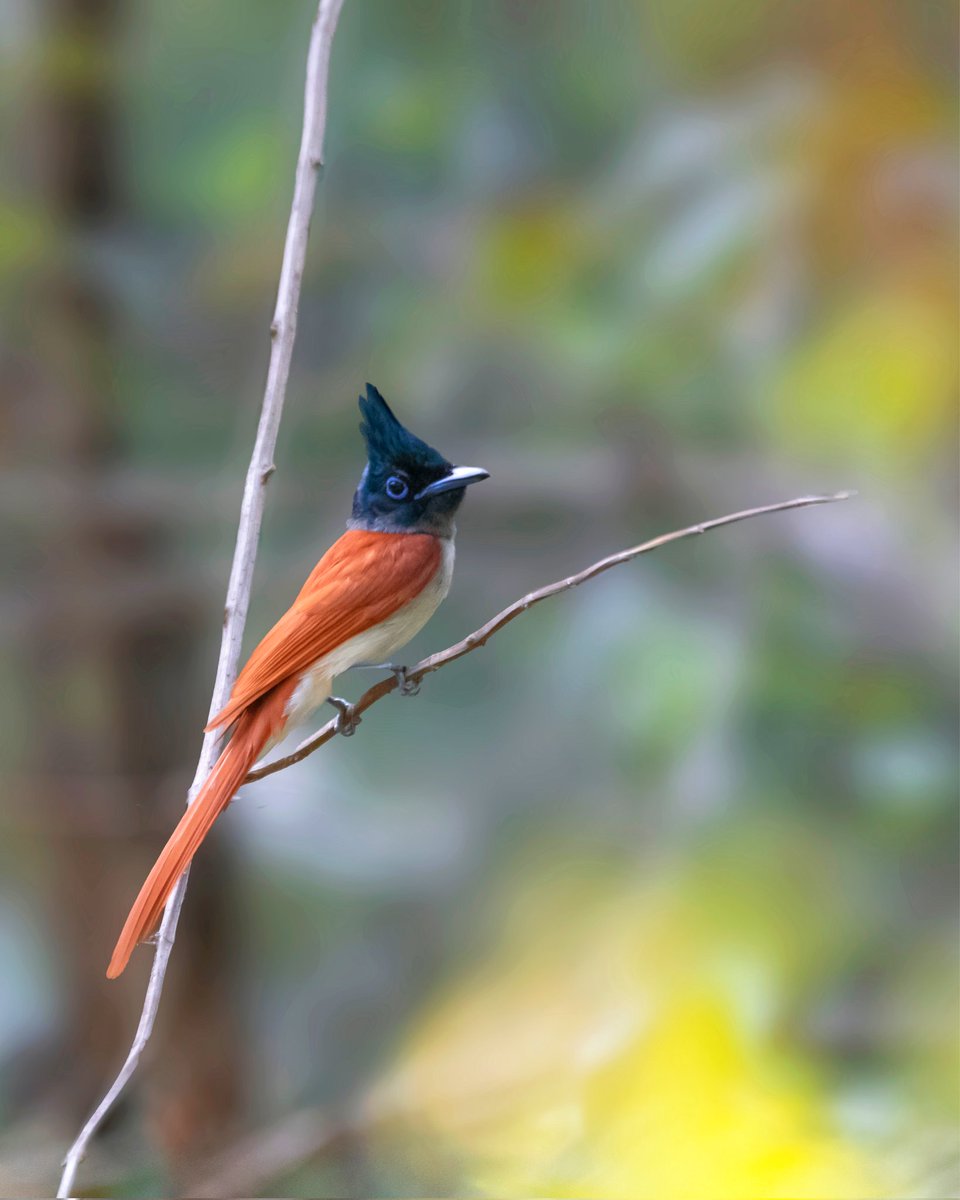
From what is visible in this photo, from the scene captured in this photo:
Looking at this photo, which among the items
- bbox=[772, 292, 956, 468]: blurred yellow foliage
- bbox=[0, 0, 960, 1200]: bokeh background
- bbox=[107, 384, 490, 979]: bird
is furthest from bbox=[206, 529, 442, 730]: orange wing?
bbox=[772, 292, 956, 468]: blurred yellow foliage

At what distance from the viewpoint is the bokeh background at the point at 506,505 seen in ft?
4.31

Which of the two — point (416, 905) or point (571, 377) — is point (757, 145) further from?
point (416, 905)

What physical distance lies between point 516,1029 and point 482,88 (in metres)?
0.99

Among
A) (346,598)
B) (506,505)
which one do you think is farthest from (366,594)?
(506,505)

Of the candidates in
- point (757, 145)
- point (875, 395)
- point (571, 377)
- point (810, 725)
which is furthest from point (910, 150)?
point (810, 725)

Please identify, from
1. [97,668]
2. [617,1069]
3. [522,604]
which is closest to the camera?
[522,604]

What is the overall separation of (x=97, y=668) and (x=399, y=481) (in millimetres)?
933

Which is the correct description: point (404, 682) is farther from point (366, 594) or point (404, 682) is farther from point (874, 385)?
point (874, 385)

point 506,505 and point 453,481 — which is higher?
point 506,505

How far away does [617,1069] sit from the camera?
1246 mm

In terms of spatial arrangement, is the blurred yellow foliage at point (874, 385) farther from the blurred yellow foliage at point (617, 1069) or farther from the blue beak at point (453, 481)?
the blue beak at point (453, 481)

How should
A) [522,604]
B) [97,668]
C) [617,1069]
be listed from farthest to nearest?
[97,668], [617,1069], [522,604]

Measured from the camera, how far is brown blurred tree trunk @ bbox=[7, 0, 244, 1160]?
4.26 ft

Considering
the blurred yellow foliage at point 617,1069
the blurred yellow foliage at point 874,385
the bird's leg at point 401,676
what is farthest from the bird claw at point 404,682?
the blurred yellow foliage at point 874,385
